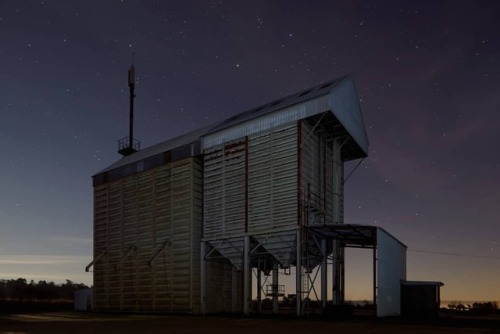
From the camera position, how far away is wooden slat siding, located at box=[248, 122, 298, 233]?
3038 centimetres

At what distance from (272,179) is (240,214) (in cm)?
352

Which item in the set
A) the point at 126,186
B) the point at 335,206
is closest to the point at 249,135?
the point at 335,206

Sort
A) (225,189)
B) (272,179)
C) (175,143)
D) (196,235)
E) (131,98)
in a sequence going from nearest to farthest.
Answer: (272,179)
(225,189)
(196,235)
(175,143)
(131,98)

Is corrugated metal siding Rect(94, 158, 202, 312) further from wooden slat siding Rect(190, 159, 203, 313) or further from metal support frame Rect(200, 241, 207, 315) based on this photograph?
metal support frame Rect(200, 241, 207, 315)

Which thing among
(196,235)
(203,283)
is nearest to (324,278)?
(203,283)

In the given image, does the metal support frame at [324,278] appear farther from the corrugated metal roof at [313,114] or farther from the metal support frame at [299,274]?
the corrugated metal roof at [313,114]

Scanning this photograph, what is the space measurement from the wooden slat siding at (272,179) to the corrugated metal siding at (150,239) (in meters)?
5.78

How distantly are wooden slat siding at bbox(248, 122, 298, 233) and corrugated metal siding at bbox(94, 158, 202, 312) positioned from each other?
578 centimetres

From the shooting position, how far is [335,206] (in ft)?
117

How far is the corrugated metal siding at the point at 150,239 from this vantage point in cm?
3603

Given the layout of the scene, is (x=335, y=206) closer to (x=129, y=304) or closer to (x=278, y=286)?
(x=278, y=286)

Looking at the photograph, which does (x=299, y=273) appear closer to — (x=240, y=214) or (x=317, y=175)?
(x=240, y=214)

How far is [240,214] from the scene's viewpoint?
32969 mm

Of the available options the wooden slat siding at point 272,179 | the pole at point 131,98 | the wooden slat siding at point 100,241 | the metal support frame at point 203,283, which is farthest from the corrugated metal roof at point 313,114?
the pole at point 131,98
